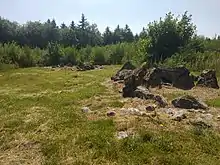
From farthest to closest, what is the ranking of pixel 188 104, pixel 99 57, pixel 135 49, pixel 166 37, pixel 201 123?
pixel 99 57 → pixel 135 49 → pixel 166 37 → pixel 188 104 → pixel 201 123

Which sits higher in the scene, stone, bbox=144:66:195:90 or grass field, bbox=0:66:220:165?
stone, bbox=144:66:195:90

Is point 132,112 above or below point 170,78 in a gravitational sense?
below

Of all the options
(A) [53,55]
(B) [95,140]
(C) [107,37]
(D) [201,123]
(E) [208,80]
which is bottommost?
(B) [95,140]

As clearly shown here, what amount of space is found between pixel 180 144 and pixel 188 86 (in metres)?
6.46

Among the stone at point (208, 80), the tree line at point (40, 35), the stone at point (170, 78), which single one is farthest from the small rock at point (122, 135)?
the tree line at point (40, 35)

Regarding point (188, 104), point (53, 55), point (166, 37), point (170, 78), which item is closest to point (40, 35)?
point (53, 55)

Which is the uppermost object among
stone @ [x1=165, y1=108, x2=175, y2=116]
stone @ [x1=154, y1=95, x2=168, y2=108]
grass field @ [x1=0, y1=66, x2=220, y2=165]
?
stone @ [x1=154, y1=95, x2=168, y2=108]

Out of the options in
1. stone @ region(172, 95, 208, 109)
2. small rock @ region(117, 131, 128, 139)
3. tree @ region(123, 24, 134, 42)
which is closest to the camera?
small rock @ region(117, 131, 128, 139)

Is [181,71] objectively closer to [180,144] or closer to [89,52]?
[180,144]

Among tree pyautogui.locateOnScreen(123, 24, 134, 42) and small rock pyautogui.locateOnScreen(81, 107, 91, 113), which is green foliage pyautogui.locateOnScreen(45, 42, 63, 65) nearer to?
small rock pyautogui.locateOnScreen(81, 107, 91, 113)

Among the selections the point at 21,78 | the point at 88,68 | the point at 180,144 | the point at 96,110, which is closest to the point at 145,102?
the point at 96,110

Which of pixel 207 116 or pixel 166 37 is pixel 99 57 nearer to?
pixel 166 37

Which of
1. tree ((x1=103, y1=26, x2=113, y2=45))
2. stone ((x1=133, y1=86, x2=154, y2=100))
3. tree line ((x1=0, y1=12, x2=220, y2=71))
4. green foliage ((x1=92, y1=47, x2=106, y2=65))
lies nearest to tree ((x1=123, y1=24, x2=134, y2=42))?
tree ((x1=103, y1=26, x2=113, y2=45))

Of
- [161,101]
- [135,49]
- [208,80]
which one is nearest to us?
[161,101]
